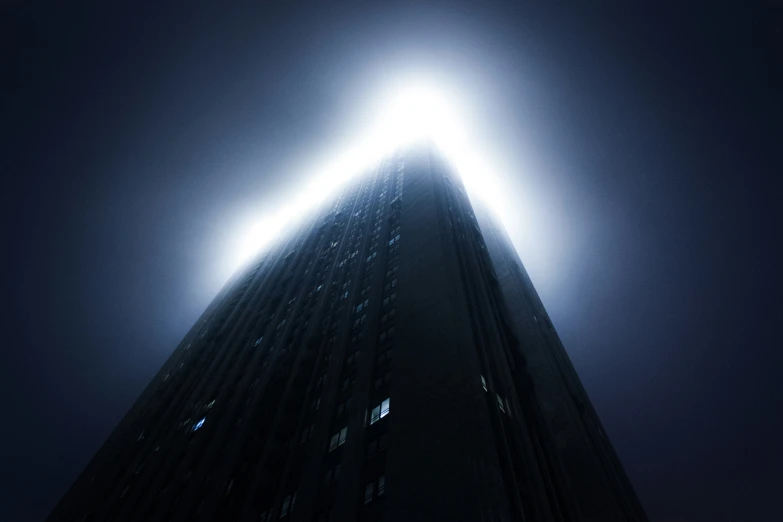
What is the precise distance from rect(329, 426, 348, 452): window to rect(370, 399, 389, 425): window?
147cm

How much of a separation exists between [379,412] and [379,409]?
0.79 feet

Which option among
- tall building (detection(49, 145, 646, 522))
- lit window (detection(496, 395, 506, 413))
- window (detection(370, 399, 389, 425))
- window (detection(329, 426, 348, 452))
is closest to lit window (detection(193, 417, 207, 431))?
tall building (detection(49, 145, 646, 522))

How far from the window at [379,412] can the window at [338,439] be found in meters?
1.47

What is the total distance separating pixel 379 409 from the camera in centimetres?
1941

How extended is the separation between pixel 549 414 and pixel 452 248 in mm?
16219

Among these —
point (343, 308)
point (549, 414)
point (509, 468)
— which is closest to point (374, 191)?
point (343, 308)

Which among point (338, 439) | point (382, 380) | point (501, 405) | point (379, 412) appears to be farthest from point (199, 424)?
point (501, 405)

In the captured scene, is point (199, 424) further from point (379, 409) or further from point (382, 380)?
point (379, 409)

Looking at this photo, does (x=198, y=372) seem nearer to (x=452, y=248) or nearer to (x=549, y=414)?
(x=452, y=248)

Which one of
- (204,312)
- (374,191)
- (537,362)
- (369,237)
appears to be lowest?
(537,362)

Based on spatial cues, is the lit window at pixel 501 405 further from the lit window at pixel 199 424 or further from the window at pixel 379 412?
the lit window at pixel 199 424

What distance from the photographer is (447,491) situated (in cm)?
1328

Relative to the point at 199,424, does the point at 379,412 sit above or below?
below

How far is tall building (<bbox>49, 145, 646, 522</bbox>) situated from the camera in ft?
50.7
